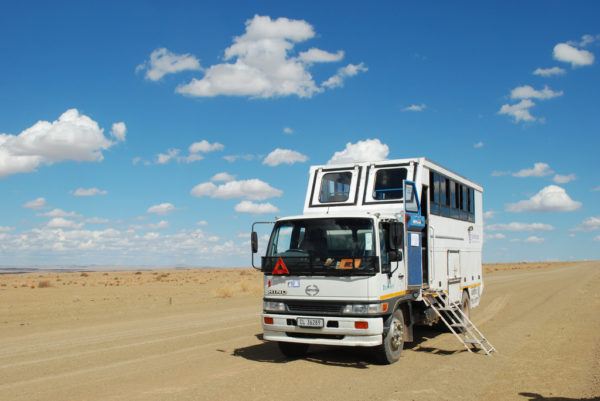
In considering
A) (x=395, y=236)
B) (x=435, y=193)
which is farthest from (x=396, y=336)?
(x=435, y=193)

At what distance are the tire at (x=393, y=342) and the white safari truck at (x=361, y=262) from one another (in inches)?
0.7

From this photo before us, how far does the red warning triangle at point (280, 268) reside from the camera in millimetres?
10766

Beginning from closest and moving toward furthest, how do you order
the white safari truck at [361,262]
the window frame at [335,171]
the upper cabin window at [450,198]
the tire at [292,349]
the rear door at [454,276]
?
the white safari truck at [361,262] < the tire at [292,349] < the window frame at [335,171] < the upper cabin window at [450,198] < the rear door at [454,276]

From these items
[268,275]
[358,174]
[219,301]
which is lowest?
[219,301]

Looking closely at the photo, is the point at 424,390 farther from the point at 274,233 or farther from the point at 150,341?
the point at 150,341

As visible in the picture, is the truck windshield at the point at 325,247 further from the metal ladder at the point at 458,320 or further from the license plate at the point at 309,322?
the metal ladder at the point at 458,320

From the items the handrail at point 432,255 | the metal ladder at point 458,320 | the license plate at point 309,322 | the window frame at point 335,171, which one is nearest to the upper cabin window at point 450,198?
the handrail at point 432,255

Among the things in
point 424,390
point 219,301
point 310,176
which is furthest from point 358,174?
point 219,301

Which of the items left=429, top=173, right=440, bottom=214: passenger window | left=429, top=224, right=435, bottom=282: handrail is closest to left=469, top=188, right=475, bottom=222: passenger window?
left=429, top=173, right=440, bottom=214: passenger window

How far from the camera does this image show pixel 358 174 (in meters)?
12.3

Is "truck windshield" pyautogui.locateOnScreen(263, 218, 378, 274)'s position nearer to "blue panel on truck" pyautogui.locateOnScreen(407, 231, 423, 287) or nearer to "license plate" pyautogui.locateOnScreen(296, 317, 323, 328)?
"license plate" pyautogui.locateOnScreen(296, 317, 323, 328)

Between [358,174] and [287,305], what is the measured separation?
3.18 m

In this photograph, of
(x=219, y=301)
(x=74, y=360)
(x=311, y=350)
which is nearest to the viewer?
(x=74, y=360)

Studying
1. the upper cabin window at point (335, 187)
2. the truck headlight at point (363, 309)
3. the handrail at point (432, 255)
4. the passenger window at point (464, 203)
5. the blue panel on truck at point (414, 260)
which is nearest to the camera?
the truck headlight at point (363, 309)
